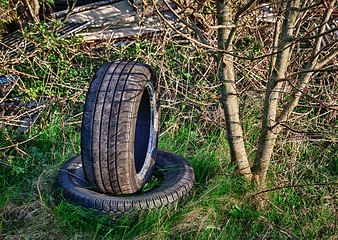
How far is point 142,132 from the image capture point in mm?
3135

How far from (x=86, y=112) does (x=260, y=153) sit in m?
1.62

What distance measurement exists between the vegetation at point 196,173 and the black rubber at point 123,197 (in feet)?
0.24

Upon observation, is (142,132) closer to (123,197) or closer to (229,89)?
(123,197)

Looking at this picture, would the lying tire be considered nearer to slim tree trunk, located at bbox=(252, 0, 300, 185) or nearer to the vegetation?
the vegetation

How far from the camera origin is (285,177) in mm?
2979

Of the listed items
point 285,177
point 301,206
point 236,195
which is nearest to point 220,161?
point 236,195

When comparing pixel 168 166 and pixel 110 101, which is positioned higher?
pixel 110 101

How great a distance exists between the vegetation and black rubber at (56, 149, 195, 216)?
0.24ft

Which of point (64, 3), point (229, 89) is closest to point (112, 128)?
point (229, 89)

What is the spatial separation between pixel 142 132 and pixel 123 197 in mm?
923

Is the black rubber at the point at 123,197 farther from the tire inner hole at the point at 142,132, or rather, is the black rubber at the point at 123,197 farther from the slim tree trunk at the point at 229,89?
the slim tree trunk at the point at 229,89

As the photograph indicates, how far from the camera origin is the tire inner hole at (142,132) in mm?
3027

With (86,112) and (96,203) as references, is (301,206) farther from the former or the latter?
(86,112)

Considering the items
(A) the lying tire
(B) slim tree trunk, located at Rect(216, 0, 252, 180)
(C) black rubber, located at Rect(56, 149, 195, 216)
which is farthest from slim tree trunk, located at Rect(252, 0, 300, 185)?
(A) the lying tire
